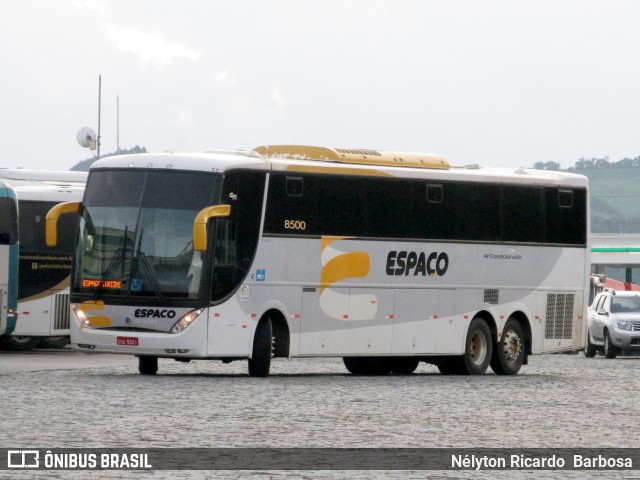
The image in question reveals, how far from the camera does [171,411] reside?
1820 centimetres

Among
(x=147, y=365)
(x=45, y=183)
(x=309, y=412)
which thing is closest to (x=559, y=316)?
(x=147, y=365)

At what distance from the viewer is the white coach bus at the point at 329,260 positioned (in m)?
24.9

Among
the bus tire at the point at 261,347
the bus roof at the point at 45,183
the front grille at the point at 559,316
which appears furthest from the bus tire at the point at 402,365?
the bus roof at the point at 45,183

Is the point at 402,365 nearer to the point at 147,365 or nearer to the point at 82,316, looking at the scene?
the point at 147,365

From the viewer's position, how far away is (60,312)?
123 ft

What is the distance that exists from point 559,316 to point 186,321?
27.4ft

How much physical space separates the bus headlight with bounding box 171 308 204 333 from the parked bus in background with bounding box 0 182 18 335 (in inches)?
271

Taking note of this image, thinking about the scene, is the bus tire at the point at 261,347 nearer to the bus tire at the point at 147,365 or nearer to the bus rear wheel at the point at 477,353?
the bus tire at the point at 147,365

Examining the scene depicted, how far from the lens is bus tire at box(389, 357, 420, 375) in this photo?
30.3m

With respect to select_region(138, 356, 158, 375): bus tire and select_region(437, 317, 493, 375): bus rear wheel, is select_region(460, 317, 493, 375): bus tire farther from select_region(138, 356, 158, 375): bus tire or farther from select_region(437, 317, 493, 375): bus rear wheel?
select_region(138, 356, 158, 375): bus tire

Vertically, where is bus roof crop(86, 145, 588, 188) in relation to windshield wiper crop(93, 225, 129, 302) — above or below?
above

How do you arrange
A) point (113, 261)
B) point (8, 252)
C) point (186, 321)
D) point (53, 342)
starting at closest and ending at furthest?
point (186, 321), point (113, 261), point (8, 252), point (53, 342)

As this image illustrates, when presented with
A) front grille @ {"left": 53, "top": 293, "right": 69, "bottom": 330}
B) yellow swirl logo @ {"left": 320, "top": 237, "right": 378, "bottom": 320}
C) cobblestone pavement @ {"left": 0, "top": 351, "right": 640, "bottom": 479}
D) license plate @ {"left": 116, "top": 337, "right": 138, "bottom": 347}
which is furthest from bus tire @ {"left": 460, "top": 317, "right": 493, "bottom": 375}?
front grille @ {"left": 53, "top": 293, "right": 69, "bottom": 330}

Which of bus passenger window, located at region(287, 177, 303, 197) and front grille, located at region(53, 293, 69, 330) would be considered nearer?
bus passenger window, located at region(287, 177, 303, 197)
